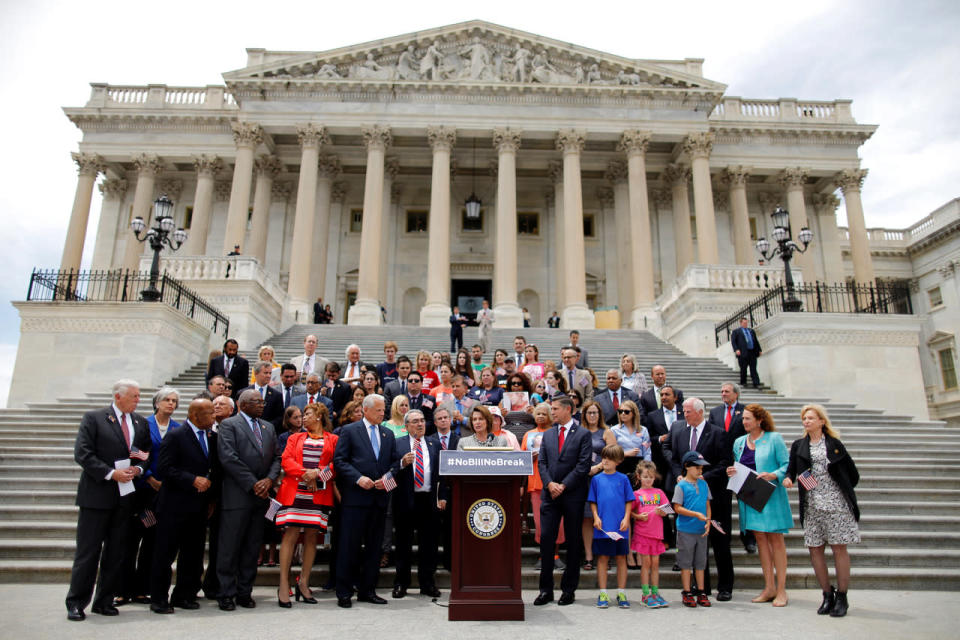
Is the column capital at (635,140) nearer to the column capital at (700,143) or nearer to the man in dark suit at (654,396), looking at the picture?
the column capital at (700,143)

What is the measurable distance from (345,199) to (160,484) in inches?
1173

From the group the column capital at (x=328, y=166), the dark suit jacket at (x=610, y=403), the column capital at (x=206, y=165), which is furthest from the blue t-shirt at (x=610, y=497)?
the column capital at (x=206, y=165)

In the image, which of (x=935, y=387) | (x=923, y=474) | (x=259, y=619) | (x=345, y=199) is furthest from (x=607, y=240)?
(x=259, y=619)

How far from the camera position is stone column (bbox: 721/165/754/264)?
31.1 metres

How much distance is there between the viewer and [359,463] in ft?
22.1

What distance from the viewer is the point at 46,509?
8.63 m

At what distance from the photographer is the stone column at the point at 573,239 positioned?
26.7m

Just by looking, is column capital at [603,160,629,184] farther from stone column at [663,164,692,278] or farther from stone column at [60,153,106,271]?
stone column at [60,153,106,271]

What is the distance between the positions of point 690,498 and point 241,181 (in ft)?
86.4

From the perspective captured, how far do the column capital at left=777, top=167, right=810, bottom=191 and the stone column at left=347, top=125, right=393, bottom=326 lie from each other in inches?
772

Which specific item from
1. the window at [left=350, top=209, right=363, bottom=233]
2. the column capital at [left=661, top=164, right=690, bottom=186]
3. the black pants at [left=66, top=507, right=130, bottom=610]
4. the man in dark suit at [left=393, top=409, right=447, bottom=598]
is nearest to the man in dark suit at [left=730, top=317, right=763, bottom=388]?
the man in dark suit at [left=393, top=409, right=447, bottom=598]

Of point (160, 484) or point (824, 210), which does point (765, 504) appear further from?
point (824, 210)

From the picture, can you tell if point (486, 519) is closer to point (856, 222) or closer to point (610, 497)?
point (610, 497)

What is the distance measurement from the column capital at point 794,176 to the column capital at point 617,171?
8.00 meters
